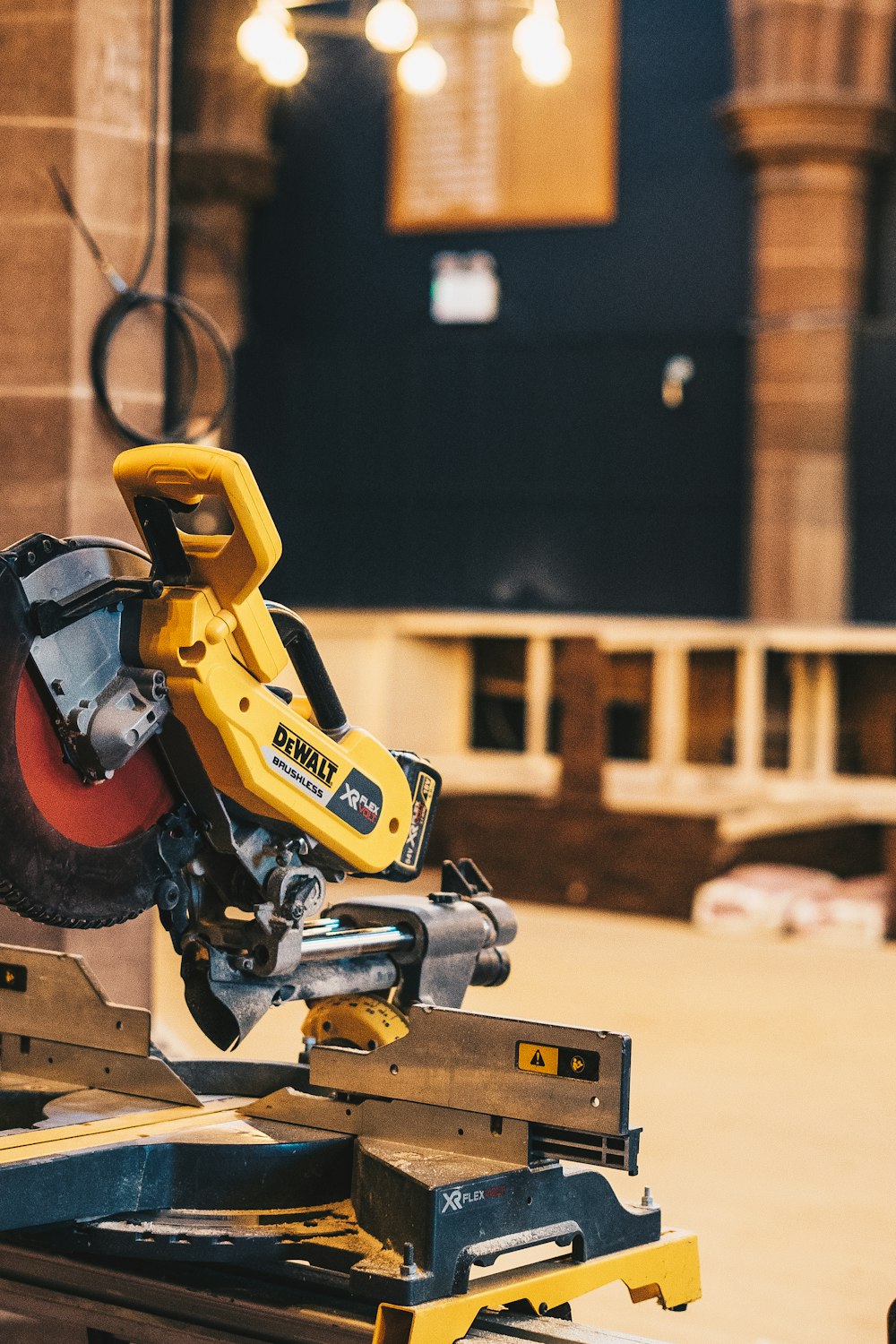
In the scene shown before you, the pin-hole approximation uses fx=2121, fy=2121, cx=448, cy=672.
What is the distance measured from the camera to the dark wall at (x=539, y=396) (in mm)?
13688

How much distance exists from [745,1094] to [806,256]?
741cm

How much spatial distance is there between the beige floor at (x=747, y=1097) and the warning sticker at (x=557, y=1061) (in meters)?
1.30

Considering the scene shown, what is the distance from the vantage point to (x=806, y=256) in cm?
1316

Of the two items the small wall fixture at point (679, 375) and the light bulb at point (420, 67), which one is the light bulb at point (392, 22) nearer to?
the light bulb at point (420, 67)

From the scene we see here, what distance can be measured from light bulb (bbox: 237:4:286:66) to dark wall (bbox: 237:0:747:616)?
4.14m

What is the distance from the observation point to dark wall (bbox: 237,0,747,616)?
44.9 feet

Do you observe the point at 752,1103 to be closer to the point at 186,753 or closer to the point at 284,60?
the point at 186,753

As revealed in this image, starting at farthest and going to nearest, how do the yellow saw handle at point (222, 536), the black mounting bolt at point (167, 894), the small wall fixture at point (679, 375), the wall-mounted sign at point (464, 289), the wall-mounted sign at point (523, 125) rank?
the wall-mounted sign at point (464, 289) → the wall-mounted sign at point (523, 125) → the small wall fixture at point (679, 375) → the black mounting bolt at point (167, 894) → the yellow saw handle at point (222, 536)

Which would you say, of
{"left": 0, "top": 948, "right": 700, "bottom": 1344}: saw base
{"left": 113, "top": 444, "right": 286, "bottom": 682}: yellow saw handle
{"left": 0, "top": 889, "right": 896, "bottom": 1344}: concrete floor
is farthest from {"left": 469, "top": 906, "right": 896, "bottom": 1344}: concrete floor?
{"left": 113, "top": 444, "right": 286, "bottom": 682}: yellow saw handle

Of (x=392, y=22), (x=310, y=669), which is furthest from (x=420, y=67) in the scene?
(x=310, y=669)

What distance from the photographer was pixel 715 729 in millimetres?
12758

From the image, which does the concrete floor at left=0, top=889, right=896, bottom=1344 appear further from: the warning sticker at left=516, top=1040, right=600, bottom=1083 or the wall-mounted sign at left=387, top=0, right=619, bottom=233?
the wall-mounted sign at left=387, top=0, right=619, bottom=233

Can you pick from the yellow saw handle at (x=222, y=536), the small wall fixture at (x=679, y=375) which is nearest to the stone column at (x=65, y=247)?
the yellow saw handle at (x=222, y=536)

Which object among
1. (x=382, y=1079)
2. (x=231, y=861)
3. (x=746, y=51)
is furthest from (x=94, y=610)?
(x=746, y=51)
